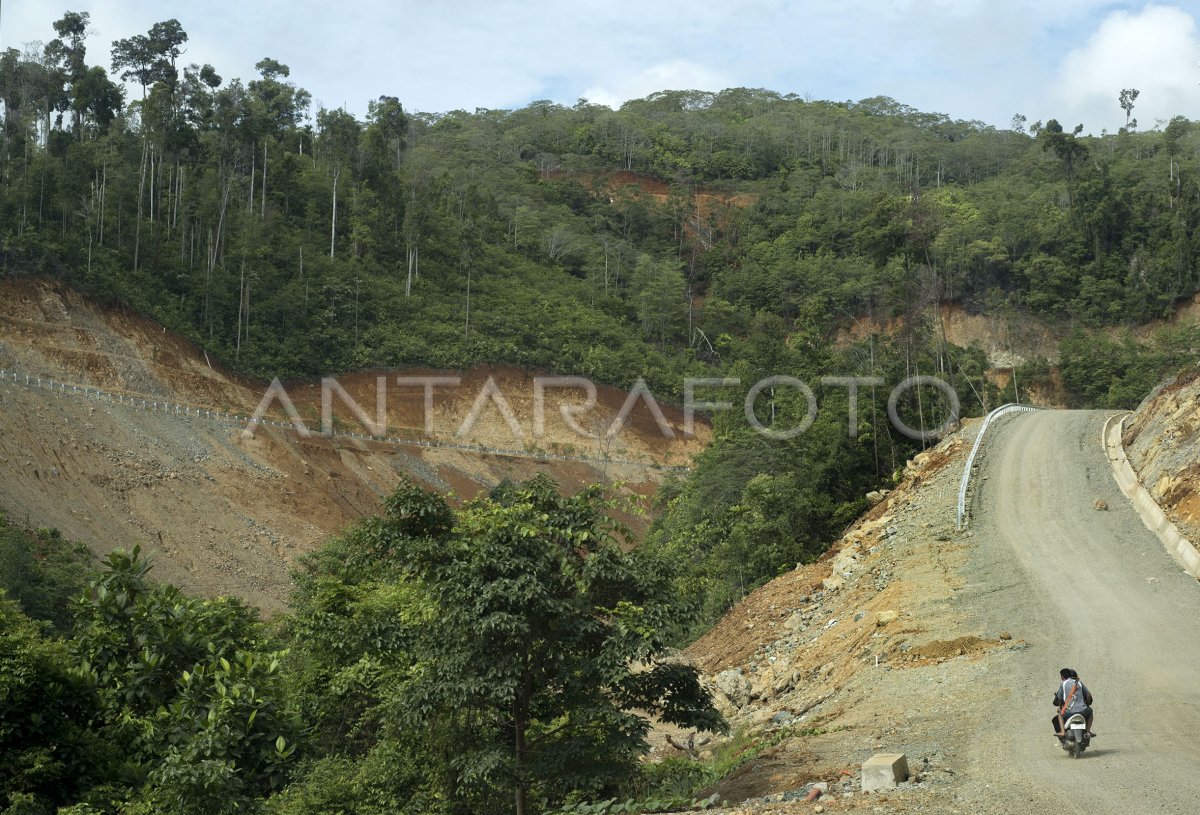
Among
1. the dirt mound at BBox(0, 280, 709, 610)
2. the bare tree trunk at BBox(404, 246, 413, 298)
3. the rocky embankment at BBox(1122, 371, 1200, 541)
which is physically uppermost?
the bare tree trunk at BBox(404, 246, 413, 298)

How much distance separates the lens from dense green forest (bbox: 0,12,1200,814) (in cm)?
1270

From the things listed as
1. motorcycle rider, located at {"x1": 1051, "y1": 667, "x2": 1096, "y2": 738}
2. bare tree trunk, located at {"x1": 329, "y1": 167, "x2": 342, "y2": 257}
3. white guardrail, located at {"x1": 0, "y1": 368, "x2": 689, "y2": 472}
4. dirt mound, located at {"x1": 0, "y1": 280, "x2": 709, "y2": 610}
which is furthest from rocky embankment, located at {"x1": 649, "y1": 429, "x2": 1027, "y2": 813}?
bare tree trunk, located at {"x1": 329, "y1": 167, "x2": 342, "y2": 257}

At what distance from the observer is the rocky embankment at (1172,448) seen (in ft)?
75.1

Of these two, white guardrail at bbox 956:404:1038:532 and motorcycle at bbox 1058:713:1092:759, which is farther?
white guardrail at bbox 956:404:1038:532

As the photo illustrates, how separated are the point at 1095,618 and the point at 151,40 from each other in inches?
2539

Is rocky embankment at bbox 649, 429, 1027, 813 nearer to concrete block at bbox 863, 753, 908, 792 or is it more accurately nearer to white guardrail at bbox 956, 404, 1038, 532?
concrete block at bbox 863, 753, 908, 792

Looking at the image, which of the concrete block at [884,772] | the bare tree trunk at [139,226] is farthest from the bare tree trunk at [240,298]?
the concrete block at [884,772]

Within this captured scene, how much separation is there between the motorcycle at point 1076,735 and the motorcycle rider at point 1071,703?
0.14 ft

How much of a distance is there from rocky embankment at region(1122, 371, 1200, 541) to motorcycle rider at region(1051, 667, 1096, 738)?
10370 mm

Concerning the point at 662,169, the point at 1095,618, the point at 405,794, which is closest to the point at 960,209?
the point at 662,169

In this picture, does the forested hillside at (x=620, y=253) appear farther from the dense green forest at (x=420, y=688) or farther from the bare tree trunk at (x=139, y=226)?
the dense green forest at (x=420, y=688)

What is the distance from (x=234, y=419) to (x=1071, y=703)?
4316 centimetres

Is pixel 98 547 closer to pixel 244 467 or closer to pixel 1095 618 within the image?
pixel 244 467

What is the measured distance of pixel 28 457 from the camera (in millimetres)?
40812
